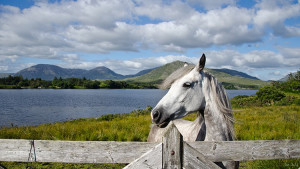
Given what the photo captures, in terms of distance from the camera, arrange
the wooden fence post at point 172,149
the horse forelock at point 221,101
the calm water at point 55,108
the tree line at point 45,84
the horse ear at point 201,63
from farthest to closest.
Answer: the tree line at point 45,84, the calm water at point 55,108, the horse forelock at point 221,101, the horse ear at point 201,63, the wooden fence post at point 172,149

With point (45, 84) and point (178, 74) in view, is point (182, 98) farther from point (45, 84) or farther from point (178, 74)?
point (45, 84)

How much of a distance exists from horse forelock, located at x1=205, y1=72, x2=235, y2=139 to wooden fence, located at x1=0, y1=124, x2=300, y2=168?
2.36ft

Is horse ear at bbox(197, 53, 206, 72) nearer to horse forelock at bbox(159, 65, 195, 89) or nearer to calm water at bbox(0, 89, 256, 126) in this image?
horse forelock at bbox(159, 65, 195, 89)

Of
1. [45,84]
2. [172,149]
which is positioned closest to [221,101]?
[172,149]

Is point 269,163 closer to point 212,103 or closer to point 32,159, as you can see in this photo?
point 212,103

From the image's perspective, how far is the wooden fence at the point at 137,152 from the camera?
1.90 meters

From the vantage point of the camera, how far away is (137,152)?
2248 millimetres

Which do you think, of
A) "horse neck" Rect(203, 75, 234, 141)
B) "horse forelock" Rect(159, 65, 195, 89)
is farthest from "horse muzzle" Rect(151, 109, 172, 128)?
"horse neck" Rect(203, 75, 234, 141)

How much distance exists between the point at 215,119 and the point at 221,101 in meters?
0.37

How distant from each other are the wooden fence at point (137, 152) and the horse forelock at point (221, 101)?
2.36 ft

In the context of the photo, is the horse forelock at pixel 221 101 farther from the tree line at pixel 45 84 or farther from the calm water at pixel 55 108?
the tree line at pixel 45 84

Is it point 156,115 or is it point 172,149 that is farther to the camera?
point 156,115

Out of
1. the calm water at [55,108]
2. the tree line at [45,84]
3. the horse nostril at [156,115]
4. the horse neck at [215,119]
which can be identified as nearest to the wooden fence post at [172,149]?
the horse nostril at [156,115]

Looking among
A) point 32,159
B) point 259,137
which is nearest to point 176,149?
point 32,159
